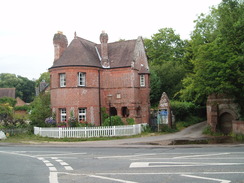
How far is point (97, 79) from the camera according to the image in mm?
28391

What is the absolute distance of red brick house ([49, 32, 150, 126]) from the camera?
26.9 meters

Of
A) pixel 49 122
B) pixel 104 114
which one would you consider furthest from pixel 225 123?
pixel 49 122

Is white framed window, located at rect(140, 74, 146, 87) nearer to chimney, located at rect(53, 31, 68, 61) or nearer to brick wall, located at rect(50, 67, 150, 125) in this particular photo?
brick wall, located at rect(50, 67, 150, 125)

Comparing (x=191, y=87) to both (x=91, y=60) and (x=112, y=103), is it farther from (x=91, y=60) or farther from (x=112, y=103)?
(x=91, y=60)

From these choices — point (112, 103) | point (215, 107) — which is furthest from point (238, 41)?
point (112, 103)

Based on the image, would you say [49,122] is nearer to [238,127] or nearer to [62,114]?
[62,114]

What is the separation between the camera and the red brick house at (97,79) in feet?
88.4

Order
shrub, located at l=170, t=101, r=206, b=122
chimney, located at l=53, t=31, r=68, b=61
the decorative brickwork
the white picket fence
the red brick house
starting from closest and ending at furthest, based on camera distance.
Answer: the white picket fence → the decorative brickwork → the red brick house → chimney, located at l=53, t=31, r=68, b=61 → shrub, located at l=170, t=101, r=206, b=122

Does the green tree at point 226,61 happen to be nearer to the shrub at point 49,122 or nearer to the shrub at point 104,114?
the shrub at point 104,114

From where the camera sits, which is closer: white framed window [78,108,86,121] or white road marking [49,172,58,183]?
white road marking [49,172,58,183]

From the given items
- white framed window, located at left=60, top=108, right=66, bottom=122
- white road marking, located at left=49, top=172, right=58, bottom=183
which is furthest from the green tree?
white road marking, located at left=49, top=172, right=58, bottom=183

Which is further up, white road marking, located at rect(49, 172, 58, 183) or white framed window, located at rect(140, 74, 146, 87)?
white framed window, located at rect(140, 74, 146, 87)

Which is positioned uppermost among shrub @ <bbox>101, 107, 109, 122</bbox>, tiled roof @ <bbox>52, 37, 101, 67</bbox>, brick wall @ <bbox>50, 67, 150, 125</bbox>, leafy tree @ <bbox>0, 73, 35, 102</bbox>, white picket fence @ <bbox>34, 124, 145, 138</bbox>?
leafy tree @ <bbox>0, 73, 35, 102</bbox>

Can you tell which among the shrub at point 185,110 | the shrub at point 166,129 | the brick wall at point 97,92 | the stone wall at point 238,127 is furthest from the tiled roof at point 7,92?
the stone wall at point 238,127
